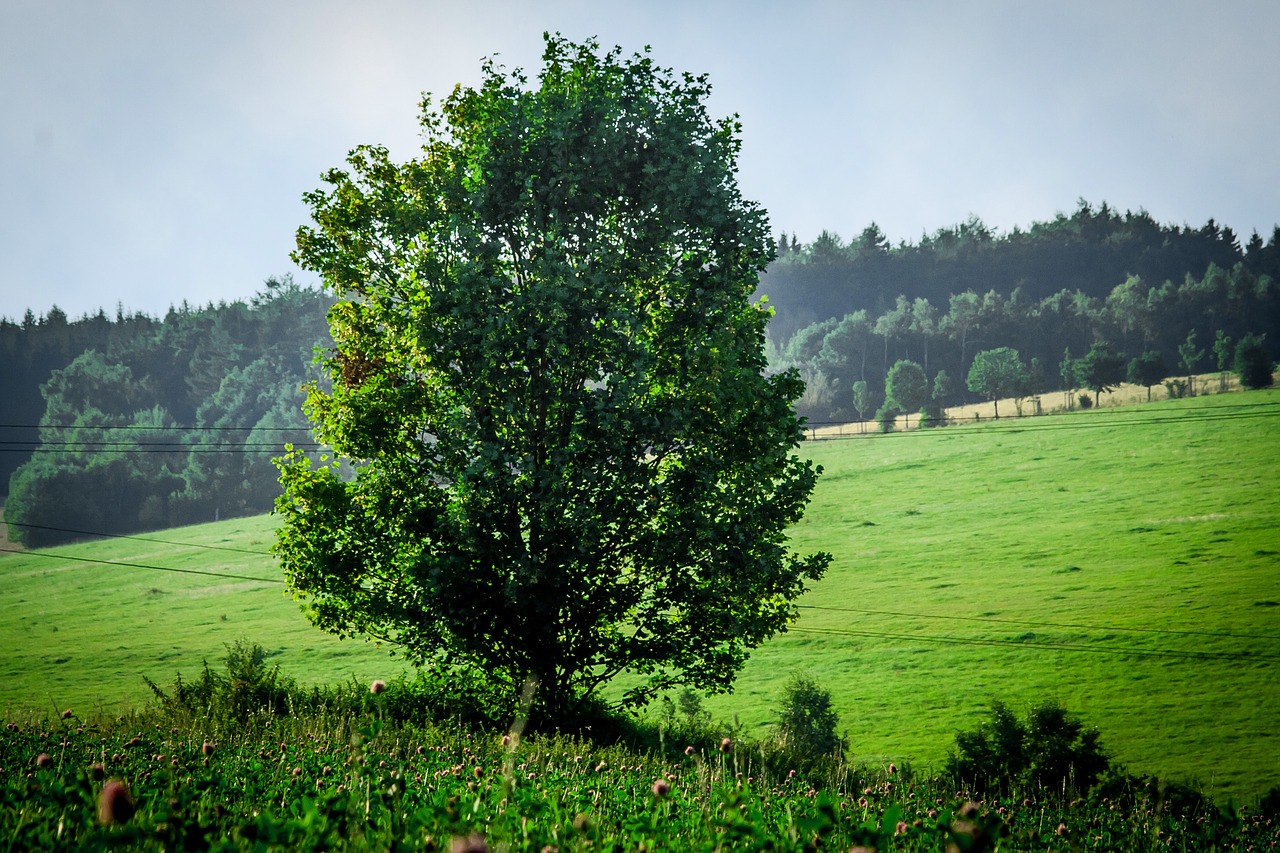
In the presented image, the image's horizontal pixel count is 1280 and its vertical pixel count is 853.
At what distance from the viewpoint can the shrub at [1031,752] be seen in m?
26.7

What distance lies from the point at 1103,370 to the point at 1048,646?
78086mm

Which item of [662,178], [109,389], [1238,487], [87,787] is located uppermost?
[109,389]

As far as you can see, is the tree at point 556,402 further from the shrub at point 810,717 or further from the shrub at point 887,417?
the shrub at point 887,417

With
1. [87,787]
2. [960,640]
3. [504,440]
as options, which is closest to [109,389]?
[960,640]

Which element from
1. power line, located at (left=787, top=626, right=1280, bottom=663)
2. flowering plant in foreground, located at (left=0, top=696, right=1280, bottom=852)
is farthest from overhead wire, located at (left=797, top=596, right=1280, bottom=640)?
flowering plant in foreground, located at (left=0, top=696, right=1280, bottom=852)

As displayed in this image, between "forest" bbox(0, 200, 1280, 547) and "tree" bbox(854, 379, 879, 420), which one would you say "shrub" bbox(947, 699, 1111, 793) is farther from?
"tree" bbox(854, 379, 879, 420)

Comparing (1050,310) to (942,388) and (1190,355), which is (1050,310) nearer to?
(1190,355)

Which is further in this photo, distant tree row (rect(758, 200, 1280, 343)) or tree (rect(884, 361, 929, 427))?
distant tree row (rect(758, 200, 1280, 343))

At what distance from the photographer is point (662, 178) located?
18094mm

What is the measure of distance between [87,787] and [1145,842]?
8338 millimetres

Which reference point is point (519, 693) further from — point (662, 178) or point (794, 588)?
point (662, 178)

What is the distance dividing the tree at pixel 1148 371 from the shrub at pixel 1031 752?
107 metres

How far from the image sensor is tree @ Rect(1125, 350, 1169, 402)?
389 feet

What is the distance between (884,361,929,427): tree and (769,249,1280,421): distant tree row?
304 mm
